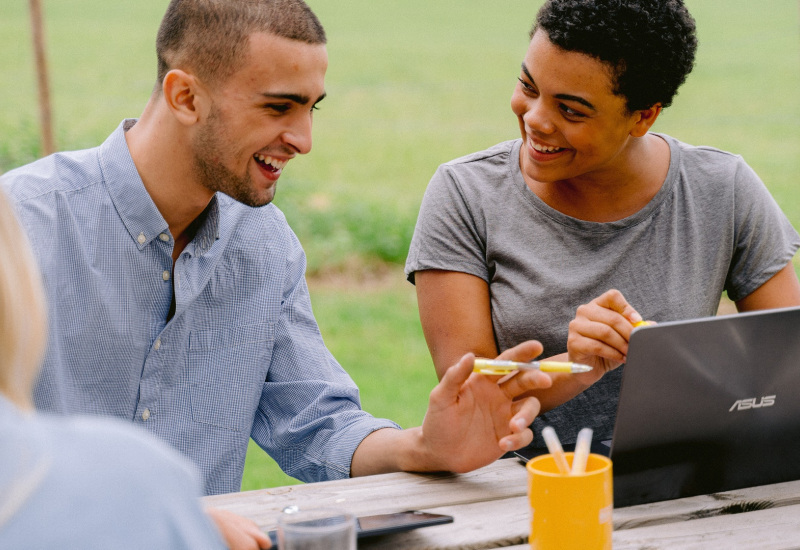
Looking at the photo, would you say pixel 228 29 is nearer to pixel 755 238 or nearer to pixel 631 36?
pixel 631 36

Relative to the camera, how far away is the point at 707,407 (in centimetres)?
128

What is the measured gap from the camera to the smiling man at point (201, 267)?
1.67m

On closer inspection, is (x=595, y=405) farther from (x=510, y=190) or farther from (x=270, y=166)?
(x=270, y=166)

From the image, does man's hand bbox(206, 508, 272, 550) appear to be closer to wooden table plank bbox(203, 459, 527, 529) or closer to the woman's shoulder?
wooden table plank bbox(203, 459, 527, 529)

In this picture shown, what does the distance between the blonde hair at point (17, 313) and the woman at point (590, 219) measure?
125 centimetres

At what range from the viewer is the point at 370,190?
7211 mm

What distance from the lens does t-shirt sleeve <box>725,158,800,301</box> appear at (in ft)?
6.38

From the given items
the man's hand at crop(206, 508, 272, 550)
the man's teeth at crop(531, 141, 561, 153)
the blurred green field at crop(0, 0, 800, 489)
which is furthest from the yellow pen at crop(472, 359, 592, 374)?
the blurred green field at crop(0, 0, 800, 489)

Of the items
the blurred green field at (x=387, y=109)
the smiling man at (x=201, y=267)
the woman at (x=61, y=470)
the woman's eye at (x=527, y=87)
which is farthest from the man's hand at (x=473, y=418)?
the blurred green field at (x=387, y=109)

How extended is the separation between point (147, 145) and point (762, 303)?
4.15 ft

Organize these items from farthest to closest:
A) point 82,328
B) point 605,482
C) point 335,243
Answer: point 335,243 → point 82,328 → point 605,482

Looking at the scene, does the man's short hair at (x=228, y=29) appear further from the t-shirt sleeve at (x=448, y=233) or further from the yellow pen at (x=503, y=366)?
the yellow pen at (x=503, y=366)

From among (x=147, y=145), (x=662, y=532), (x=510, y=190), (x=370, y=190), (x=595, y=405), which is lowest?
(x=370, y=190)

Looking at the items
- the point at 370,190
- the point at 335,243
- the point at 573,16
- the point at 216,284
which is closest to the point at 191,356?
the point at 216,284
